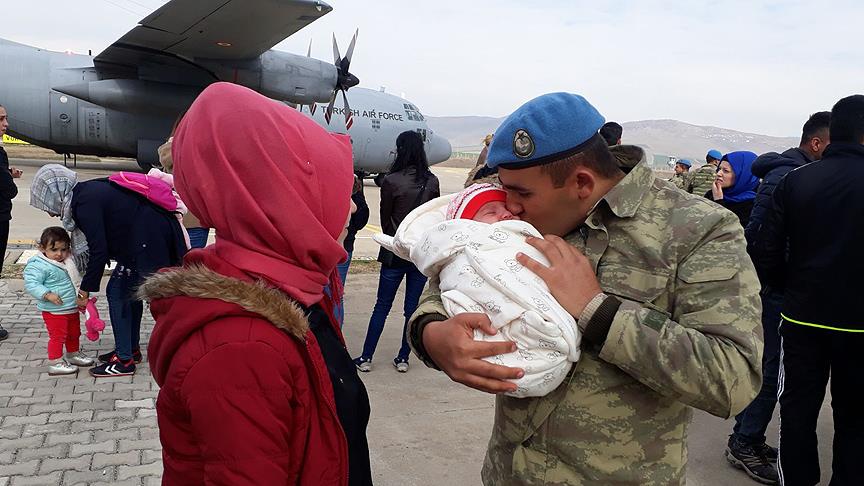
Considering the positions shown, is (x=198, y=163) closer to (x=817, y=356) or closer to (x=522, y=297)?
(x=522, y=297)

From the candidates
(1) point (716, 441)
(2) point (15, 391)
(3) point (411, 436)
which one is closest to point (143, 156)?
(2) point (15, 391)

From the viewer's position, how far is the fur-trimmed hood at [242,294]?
4.05 feet

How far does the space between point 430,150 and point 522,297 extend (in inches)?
814

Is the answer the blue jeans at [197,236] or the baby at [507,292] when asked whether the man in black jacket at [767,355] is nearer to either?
the baby at [507,292]

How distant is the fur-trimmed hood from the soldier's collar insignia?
0.72 meters

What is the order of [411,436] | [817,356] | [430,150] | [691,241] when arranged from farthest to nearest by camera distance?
[430,150] → [411,436] → [817,356] → [691,241]

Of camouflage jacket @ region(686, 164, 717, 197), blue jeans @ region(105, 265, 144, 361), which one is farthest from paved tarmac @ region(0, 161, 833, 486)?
camouflage jacket @ region(686, 164, 717, 197)

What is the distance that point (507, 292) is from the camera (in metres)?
1.35

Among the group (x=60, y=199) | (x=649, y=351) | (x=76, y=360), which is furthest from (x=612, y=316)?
(x=76, y=360)

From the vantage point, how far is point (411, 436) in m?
4.03

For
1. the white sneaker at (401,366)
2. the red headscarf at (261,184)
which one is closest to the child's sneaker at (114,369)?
the white sneaker at (401,366)

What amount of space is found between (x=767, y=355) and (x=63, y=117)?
59.7 ft

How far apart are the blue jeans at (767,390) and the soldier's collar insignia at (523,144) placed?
3226 millimetres

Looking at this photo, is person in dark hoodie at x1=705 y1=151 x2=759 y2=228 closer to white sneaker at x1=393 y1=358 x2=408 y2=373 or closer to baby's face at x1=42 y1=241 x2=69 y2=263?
white sneaker at x1=393 y1=358 x2=408 y2=373
